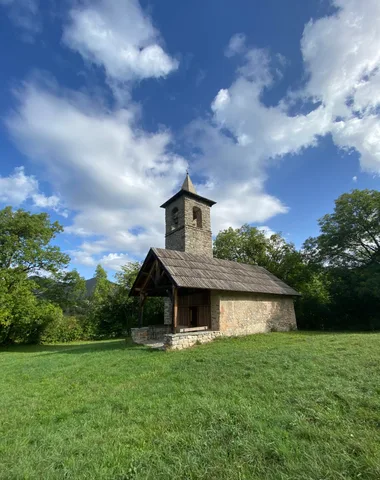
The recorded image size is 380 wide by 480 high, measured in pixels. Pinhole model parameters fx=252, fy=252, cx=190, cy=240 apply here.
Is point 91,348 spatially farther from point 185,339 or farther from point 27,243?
point 27,243

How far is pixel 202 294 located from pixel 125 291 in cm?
1251

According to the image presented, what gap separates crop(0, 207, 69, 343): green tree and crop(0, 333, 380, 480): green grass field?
37.0 ft

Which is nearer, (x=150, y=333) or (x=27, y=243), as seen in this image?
(x=150, y=333)

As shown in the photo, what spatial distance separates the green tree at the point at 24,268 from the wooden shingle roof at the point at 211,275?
33.3 feet

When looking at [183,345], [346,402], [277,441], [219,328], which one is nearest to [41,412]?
[277,441]

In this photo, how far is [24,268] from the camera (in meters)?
18.4

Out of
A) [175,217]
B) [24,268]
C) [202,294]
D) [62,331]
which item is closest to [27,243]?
[24,268]

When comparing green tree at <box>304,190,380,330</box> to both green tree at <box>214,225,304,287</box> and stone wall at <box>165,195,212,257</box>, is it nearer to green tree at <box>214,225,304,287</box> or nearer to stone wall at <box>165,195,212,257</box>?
green tree at <box>214,225,304,287</box>

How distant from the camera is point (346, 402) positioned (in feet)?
12.3

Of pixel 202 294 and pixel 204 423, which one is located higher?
pixel 202 294

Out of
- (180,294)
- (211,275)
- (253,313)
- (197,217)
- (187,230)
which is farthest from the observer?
(197,217)

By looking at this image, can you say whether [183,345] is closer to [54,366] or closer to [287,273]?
[54,366]

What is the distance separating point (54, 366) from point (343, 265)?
19791mm

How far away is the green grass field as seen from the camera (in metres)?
2.57
